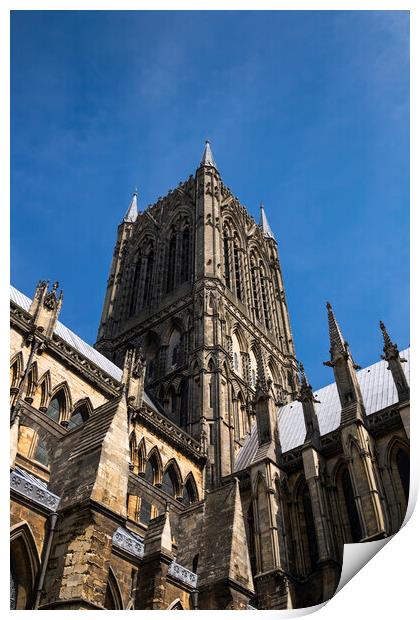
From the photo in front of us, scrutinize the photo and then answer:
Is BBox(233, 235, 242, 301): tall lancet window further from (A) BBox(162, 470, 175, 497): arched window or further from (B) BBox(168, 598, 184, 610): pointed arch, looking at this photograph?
(B) BBox(168, 598, 184, 610): pointed arch

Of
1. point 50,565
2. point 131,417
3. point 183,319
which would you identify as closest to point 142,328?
point 183,319

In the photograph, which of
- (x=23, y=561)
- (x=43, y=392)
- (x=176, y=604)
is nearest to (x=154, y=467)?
(x=43, y=392)

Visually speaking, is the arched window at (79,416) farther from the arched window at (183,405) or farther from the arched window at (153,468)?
A: the arched window at (183,405)

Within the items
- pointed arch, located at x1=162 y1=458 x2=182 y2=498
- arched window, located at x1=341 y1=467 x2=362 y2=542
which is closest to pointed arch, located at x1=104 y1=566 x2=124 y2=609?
arched window, located at x1=341 y1=467 x2=362 y2=542

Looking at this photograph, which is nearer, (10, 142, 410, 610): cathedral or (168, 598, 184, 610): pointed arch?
(10, 142, 410, 610): cathedral

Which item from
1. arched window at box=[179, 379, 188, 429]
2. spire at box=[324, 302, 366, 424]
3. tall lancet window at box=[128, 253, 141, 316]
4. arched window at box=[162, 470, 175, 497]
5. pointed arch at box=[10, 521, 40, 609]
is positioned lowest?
pointed arch at box=[10, 521, 40, 609]

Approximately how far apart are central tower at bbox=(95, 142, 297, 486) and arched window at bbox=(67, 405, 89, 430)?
7.41 metres

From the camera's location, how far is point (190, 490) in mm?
26469

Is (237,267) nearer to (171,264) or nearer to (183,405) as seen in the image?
(171,264)

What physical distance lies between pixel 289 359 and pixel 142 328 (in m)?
10.9

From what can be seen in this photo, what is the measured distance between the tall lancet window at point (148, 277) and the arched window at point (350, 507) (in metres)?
22.6

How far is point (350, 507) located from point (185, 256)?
24752 mm

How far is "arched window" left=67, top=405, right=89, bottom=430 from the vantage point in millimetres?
22152

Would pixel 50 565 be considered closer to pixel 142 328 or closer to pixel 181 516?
pixel 181 516
